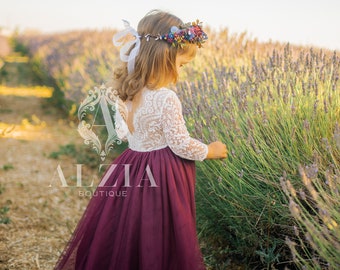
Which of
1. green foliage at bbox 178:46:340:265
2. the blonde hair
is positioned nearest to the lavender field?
green foliage at bbox 178:46:340:265

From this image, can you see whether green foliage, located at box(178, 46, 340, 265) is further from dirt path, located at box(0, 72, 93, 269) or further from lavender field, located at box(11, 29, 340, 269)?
dirt path, located at box(0, 72, 93, 269)

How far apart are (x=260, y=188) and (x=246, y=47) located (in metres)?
2.13

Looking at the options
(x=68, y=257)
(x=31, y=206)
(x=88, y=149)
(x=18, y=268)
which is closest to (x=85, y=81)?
(x=88, y=149)

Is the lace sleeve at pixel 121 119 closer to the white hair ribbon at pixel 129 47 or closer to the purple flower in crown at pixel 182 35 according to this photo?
the white hair ribbon at pixel 129 47

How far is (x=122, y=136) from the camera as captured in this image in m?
2.56

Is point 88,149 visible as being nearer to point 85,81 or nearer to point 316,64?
point 85,81

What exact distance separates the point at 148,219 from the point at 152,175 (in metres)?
0.21

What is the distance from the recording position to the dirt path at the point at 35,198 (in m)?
3.22

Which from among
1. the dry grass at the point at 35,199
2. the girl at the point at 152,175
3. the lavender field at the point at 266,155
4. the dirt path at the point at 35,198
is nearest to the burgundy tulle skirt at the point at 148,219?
the girl at the point at 152,175

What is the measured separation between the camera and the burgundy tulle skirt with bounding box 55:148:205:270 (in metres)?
2.10

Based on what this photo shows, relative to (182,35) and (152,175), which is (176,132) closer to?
(152,175)

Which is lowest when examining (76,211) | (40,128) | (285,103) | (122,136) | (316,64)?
(40,128)

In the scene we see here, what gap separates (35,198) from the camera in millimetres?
4262

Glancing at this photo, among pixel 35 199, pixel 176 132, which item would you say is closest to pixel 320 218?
pixel 176 132
